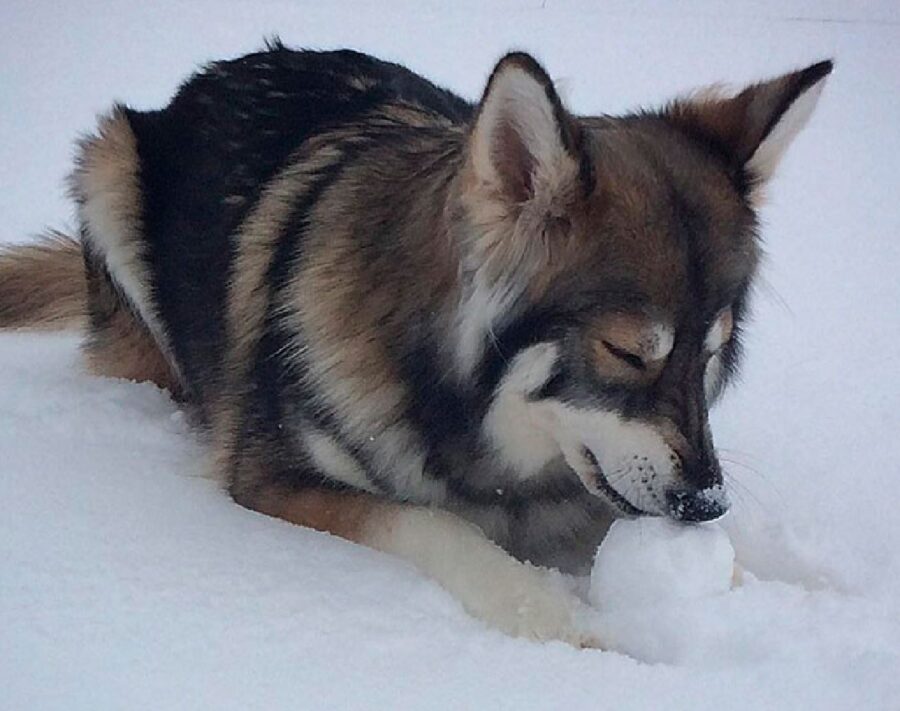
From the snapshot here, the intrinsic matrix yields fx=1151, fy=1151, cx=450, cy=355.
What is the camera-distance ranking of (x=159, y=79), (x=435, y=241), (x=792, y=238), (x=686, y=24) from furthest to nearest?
(x=686, y=24), (x=159, y=79), (x=792, y=238), (x=435, y=241)

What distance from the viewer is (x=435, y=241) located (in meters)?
2.16

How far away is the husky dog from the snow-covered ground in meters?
0.13

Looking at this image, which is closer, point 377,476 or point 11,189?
point 377,476

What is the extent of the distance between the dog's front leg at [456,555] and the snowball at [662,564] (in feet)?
0.28

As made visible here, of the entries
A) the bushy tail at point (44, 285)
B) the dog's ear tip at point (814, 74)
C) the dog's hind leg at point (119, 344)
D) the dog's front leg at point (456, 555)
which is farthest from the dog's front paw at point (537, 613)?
the bushy tail at point (44, 285)

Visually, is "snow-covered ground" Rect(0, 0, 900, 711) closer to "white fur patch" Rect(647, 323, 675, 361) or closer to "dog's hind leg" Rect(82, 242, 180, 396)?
"dog's hind leg" Rect(82, 242, 180, 396)

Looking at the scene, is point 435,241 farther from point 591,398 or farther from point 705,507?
point 705,507

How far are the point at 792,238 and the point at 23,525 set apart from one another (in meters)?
2.98

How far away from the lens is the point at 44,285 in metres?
3.37

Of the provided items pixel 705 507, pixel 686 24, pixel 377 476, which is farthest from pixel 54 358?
pixel 686 24

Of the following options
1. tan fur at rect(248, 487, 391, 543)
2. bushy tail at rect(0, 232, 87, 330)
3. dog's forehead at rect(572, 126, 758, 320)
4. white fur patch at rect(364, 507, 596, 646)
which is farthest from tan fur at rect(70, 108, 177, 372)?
dog's forehead at rect(572, 126, 758, 320)

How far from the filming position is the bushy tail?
325cm

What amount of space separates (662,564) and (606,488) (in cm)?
18

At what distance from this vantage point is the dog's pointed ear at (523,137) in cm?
177
